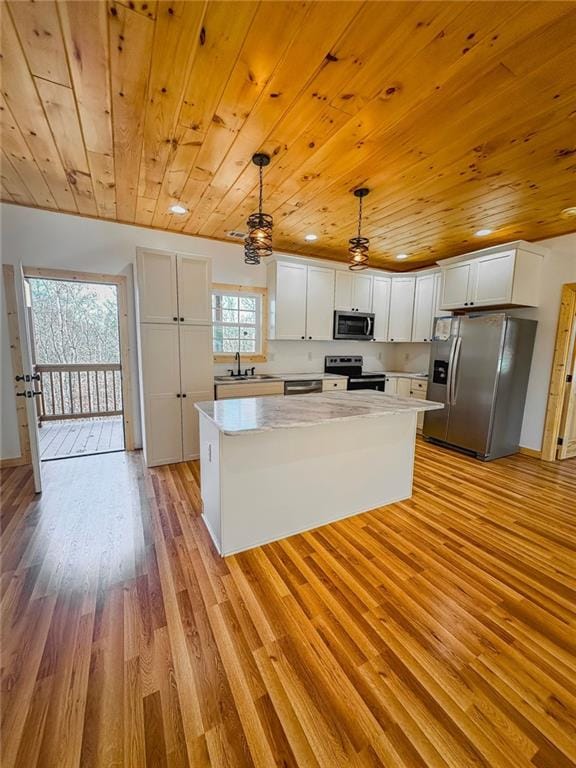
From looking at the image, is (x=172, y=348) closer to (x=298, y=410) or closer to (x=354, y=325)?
(x=298, y=410)

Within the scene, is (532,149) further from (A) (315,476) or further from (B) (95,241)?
(B) (95,241)

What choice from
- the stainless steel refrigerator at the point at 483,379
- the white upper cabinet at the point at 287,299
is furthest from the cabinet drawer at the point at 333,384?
the stainless steel refrigerator at the point at 483,379

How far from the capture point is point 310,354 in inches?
200

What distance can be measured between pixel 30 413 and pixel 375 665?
10.9ft

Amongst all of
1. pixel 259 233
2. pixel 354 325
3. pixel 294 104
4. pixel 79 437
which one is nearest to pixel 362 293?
pixel 354 325

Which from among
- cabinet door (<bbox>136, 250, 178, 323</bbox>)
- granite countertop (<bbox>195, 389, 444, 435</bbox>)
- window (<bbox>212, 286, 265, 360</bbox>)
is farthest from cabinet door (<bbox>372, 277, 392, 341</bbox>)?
cabinet door (<bbox>136, 250, 178, 323</bbox>)

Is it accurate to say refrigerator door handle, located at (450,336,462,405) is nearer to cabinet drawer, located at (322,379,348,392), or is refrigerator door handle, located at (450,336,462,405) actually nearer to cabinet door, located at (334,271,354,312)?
cabinet drawer, located at (322,379,348,392)

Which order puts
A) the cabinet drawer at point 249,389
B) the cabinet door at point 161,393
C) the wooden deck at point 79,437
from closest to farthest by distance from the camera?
the cabinet door at point 161,393 → the cabinet drawer at point 249,389 → the wooden deck at point 79,437

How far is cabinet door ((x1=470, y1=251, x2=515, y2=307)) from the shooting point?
12.4ft

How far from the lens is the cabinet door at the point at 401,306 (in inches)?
209

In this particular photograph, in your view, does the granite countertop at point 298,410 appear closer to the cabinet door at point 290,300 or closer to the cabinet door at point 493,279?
the cabinet door at point 290,300

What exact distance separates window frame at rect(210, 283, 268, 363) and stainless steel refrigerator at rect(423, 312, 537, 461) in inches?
98.3

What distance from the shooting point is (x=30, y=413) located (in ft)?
9.44

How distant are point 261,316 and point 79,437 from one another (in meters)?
3.25
